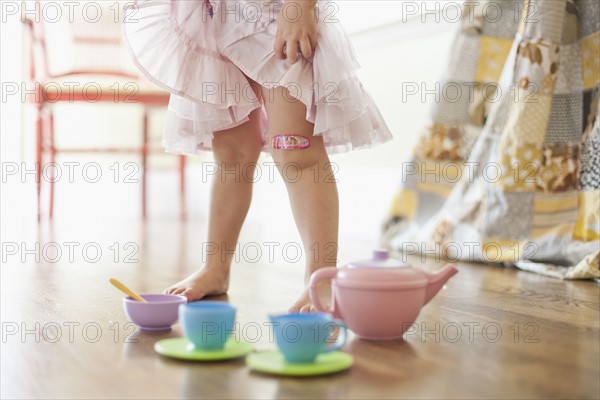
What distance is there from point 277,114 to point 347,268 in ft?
1.17

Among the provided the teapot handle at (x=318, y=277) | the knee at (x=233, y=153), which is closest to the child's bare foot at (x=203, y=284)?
the knee at (x=233, y=153)

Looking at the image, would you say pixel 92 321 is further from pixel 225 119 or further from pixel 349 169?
pixel 349 169

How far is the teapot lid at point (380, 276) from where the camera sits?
965 millimetres

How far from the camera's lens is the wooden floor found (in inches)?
30.1

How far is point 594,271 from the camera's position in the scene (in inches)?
61.6

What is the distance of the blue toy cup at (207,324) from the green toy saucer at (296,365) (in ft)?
0.16

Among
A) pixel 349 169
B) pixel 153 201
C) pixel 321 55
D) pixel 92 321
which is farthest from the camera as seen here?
pixel 153 201

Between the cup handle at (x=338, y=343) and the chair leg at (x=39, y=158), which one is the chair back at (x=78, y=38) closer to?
the chair leg at (x=39, y=158)

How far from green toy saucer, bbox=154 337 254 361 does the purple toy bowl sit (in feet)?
0.31

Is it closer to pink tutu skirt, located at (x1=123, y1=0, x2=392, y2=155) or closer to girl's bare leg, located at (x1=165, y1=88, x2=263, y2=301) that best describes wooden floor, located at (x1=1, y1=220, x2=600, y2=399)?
girl's bare leg, located at (x1=165, y1=88, x2=263, y2=301)

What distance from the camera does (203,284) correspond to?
132cm

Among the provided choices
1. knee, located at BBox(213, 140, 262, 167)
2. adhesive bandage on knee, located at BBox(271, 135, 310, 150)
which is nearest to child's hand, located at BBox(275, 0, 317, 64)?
adhesive bandage on knee, located at BBox(271, 135, 310, 150)

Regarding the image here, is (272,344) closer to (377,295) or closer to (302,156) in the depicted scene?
(377,295)

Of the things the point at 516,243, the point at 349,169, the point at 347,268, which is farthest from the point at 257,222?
the point at 347,268
